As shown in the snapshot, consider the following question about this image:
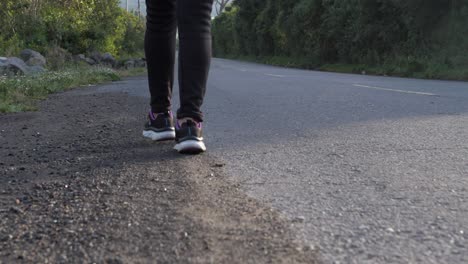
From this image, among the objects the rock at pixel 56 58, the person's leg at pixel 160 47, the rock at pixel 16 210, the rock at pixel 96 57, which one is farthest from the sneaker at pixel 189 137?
the rock at pixel 96 57

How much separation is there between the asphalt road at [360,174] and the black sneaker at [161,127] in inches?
10.3

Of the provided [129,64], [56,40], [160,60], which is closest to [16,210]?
[160,60]

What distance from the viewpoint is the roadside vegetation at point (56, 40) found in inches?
334

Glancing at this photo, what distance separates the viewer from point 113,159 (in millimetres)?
2914

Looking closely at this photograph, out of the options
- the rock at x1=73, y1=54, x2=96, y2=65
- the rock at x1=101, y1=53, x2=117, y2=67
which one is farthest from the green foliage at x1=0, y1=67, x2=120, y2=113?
the rock at x1=101, y1=53, x2=117, y2=67

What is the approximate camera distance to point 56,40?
1975cm

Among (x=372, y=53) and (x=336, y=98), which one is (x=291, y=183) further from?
(x=372, y=53)

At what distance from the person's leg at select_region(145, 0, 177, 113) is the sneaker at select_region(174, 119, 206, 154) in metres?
0.51

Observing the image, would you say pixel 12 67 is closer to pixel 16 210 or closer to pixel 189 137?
pixel 189 137

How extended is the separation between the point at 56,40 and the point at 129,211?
19070 mm

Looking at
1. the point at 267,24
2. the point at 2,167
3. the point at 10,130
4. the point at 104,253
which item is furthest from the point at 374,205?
the point at 267,24

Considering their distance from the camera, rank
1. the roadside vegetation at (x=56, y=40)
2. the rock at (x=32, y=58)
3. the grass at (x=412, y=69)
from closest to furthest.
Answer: the roadside vegetation at (x=56, y=40), the rock at (x=32, y=58), the grass at (x=412, y=69)

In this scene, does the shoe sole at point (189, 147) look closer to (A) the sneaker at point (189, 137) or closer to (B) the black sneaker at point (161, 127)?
(A) the sneaker at point (189, 137)

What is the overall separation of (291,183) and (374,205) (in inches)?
17.8
